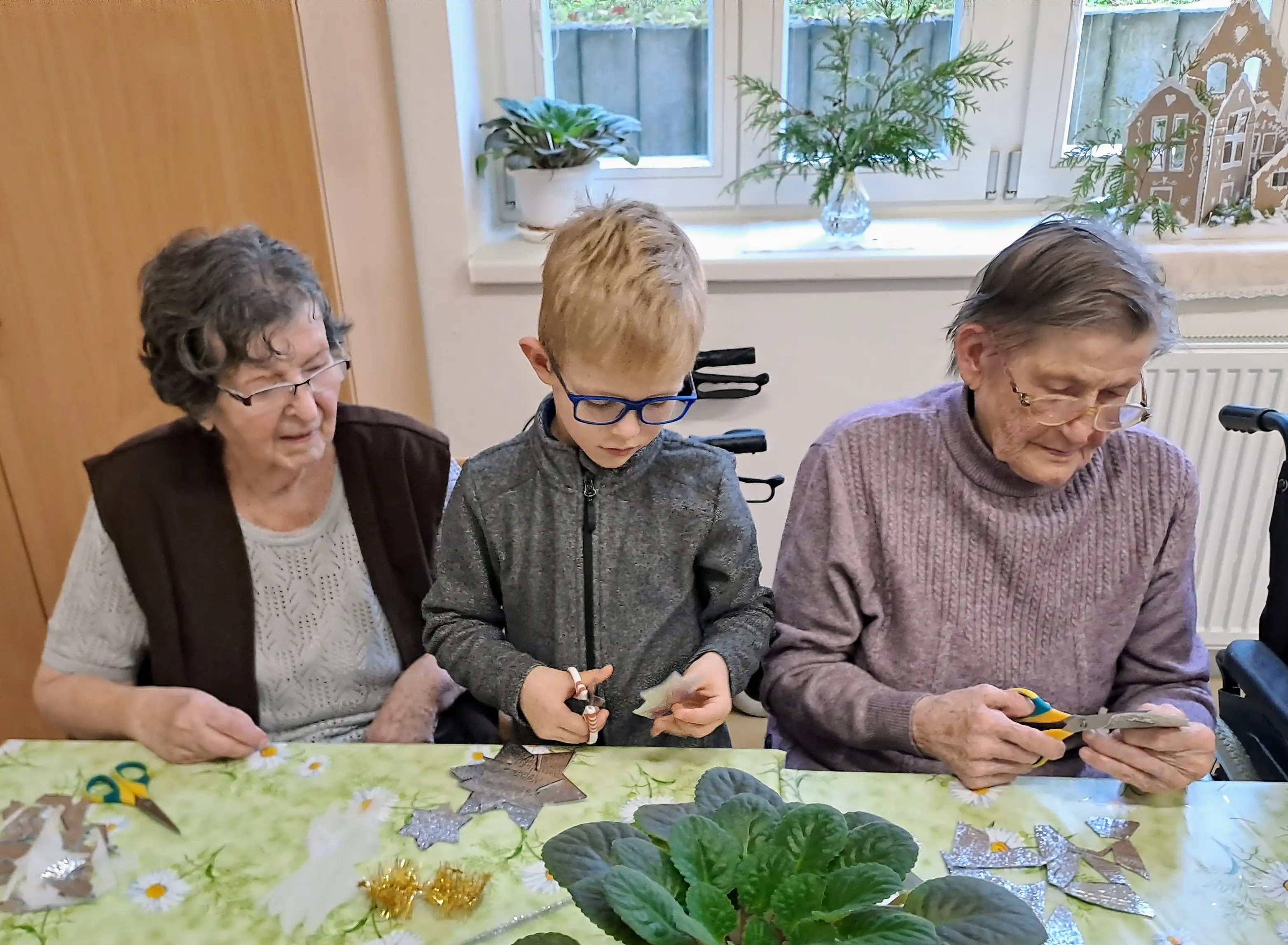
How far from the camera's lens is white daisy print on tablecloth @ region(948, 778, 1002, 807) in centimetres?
93

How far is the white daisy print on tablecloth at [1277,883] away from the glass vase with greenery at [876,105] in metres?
1.60

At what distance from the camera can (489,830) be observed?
3.00ft

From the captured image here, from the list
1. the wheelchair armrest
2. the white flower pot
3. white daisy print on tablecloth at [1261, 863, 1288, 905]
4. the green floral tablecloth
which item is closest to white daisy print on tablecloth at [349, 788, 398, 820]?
the green floral tablecloth

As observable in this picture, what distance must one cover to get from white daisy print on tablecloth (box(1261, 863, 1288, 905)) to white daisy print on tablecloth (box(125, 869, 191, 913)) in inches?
38.5

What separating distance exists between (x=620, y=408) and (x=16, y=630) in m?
1.78

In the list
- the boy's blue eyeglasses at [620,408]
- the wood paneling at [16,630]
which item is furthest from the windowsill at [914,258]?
the wood paneling at [16,630]

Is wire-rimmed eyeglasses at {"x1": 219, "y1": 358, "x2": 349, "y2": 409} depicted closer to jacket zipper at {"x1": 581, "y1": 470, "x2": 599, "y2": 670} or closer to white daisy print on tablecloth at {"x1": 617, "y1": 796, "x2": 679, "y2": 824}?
jacket zipper at {"x1": 581, "y1": 470, "x2": 599, "y2": 670}

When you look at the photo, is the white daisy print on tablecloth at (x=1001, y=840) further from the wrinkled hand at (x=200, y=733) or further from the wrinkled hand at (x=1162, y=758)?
the wrinkled hand at (x=200, y=733)

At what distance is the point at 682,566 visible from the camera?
1.14 m

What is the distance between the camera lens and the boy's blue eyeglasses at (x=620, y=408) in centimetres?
99

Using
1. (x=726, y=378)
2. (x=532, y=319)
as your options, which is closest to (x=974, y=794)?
(x=726, y=378)

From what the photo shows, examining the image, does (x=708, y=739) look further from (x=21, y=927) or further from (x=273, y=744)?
(x=21, y=927)

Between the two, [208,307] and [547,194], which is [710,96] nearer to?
[547,194]

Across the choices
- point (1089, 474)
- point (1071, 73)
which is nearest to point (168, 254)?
point (1089, 474)
